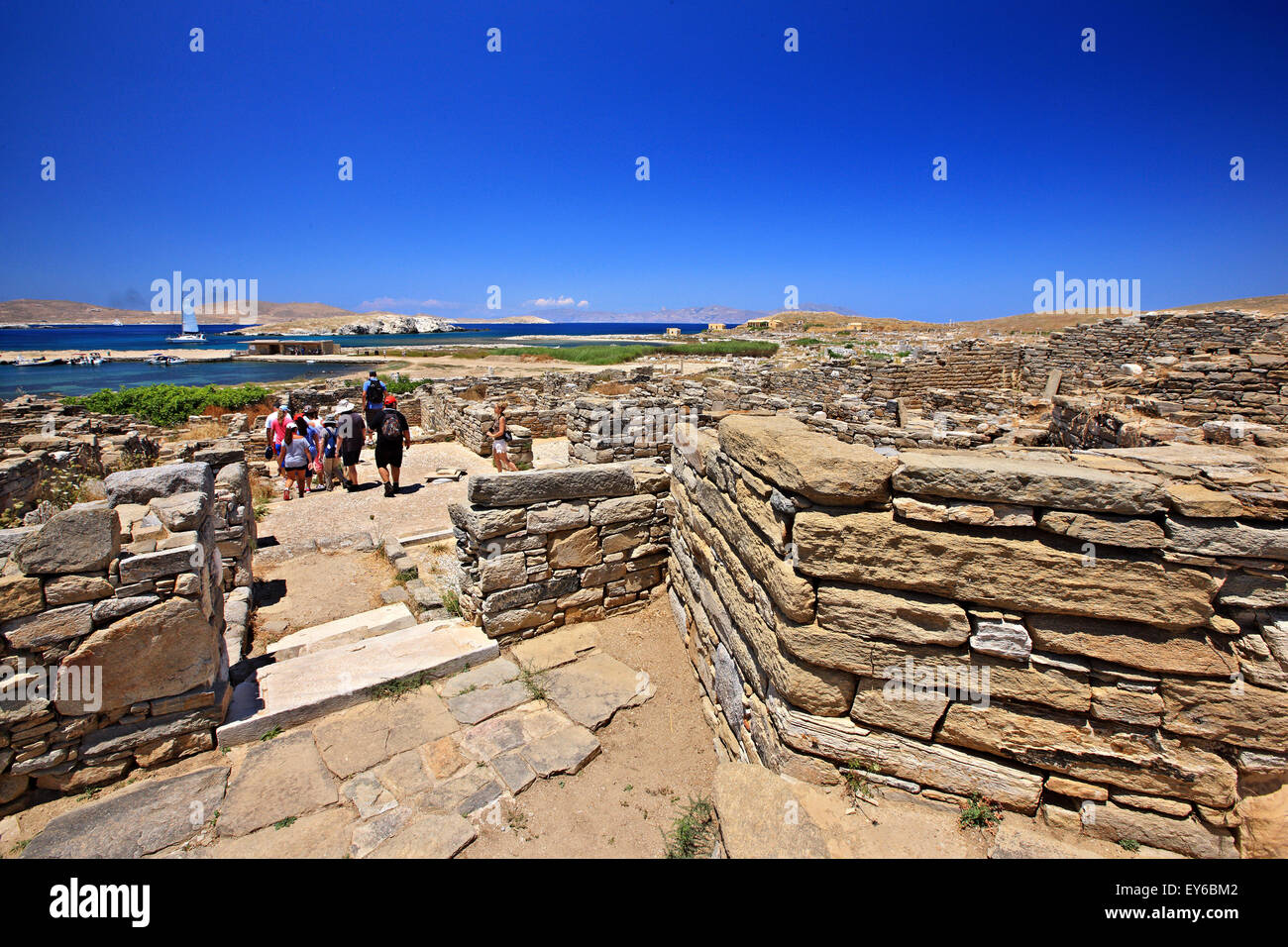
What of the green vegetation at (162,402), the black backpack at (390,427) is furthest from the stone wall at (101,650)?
the green vegetation at (162,402)

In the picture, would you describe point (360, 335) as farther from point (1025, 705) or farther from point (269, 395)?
point (1025, 705)

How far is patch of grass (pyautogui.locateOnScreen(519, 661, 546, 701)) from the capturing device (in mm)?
4168

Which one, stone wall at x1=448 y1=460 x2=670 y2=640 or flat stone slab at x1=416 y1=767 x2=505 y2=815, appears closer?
flat stone slab at x1=416 y1=767 x2=505 y2=815

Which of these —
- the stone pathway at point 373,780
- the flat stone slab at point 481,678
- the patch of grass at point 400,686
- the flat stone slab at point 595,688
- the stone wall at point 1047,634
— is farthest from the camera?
the flat stone slab at point 481,678

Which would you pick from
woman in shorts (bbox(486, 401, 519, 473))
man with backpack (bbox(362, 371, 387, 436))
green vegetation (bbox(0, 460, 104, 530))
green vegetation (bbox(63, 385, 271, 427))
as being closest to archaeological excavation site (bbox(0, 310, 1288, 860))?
green vegetation (bbox(0, 460, 104, 530))

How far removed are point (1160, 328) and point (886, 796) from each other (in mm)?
16732

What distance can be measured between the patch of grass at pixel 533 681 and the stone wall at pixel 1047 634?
6.49ft

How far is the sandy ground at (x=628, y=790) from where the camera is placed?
9.57 feet

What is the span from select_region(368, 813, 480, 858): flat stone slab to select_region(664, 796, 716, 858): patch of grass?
3.51 feet

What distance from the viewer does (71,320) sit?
177 metres

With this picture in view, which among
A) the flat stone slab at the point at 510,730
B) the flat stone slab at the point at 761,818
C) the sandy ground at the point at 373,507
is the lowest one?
the flat stone slab at the point at 510,730

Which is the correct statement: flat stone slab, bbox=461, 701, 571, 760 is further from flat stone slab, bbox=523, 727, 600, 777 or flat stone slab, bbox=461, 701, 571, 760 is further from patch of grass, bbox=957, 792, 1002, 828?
patch of grass, bbox=957, 792, 1002, 828

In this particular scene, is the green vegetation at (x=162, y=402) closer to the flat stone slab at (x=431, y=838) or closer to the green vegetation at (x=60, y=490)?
the green vegetation at (x=60, y=490)

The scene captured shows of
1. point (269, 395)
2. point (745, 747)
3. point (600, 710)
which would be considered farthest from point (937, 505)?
point (269, 395)
